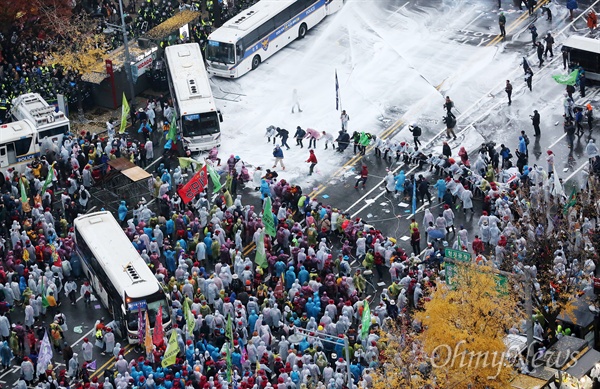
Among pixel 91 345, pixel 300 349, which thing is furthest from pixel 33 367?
pixel 300 349

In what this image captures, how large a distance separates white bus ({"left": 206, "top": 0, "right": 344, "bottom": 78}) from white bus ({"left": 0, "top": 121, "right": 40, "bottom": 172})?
11.3m

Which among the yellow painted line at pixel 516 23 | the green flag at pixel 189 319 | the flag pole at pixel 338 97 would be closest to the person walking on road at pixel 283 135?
the flag pole at pixel 338 97

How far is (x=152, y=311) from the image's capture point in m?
53.0

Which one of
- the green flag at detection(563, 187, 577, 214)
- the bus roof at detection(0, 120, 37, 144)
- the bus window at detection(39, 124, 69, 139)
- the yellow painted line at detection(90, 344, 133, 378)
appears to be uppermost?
the green flag at detection(563, 187, 577, 214)

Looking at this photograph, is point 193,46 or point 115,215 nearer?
point 115,215

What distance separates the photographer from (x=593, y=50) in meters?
68.8

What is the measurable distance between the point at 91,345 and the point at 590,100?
27631 millimetres

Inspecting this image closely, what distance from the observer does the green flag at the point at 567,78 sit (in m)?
68.2

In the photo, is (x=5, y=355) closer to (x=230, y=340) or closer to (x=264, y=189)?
(x=230, y=340)

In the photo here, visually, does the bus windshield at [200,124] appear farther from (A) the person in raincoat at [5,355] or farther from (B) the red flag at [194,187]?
(A) the person in raincoat at [5,355]

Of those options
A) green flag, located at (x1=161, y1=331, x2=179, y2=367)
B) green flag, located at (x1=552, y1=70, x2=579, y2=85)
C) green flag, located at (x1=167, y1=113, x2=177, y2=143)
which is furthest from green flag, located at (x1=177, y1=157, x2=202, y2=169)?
green flag, located at (x1=552, y1=70, x2=579, y2=85)

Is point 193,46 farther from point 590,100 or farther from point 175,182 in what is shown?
point 590,100

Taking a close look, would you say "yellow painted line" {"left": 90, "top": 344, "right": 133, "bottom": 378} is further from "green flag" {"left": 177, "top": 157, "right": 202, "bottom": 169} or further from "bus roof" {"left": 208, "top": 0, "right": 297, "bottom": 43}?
"bus roof" {"left": 208, "top": 0, "right": 297, "bottom": 43}

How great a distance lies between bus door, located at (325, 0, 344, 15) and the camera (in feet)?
257
